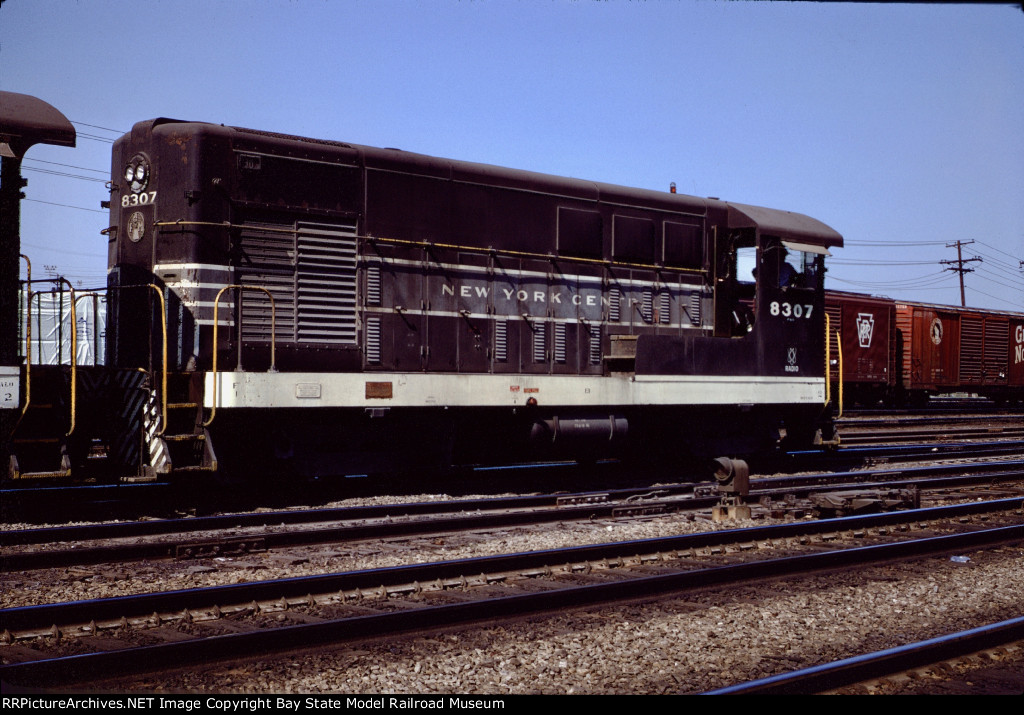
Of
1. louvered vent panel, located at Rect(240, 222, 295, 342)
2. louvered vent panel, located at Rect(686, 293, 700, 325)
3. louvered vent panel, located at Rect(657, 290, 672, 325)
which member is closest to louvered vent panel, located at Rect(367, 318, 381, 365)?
louvered vent panel, located at Rect(240, 222, 295, 342)

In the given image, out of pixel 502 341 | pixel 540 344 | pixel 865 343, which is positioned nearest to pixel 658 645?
pixel 502 341

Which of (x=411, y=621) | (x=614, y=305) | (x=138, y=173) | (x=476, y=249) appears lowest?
(x=411, y=621)

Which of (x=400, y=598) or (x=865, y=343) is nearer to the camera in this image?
(x=400, y=598)

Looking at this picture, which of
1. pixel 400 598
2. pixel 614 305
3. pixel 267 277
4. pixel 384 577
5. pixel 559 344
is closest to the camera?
pixel 400 598

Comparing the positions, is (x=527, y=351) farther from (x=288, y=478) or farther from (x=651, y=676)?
A: (x=651, y=676)

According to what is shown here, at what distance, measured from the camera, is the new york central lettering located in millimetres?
10625

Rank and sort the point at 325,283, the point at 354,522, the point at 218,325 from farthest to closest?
the point at 325,283 < the point at 354,522 < the point at 218,325

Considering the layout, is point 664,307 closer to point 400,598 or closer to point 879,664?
point 400,598

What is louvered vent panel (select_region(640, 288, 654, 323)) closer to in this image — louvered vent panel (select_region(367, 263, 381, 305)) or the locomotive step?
louvered vent panel (select_region(367, 263, 381, 305))

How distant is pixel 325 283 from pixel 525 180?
2.94 metres

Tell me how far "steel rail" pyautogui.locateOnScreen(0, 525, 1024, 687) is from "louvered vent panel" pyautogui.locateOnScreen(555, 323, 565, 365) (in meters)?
4.81

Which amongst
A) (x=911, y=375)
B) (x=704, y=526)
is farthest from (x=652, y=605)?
(x=911, y=375)

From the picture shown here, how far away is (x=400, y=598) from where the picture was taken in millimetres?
5988
